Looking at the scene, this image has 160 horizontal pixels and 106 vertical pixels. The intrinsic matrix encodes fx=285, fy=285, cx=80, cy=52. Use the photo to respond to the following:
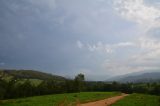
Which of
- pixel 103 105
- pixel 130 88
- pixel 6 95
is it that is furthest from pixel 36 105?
pixel 130 88

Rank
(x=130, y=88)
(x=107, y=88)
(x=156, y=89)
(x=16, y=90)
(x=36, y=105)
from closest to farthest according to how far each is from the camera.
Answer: (x=36, y=105) → (x=156, y=89) → (x=16, y=90) → (x=130, y=88) → (x=107, y=88)

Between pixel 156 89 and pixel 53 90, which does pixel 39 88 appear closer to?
pixel 53 90

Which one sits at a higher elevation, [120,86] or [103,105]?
[120,86]

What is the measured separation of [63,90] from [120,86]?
83.2ft

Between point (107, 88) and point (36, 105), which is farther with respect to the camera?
point (107, 88)

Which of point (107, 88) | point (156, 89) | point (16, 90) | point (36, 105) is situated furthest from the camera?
point (107, 88)

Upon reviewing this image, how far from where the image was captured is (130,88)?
105 metres

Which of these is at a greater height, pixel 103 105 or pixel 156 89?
pixel 156 89

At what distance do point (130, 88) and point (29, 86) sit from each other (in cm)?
3669

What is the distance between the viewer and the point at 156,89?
88.1 meters

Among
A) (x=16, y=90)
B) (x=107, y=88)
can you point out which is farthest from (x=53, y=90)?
(x=107, y=88)

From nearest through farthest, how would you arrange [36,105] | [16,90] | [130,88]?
[36,105], [16,90], [130,88]

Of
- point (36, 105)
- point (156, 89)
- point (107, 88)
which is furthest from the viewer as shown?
point (107, 88)

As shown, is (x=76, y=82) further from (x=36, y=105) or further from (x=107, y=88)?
(x=36, y=105)
